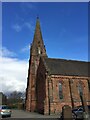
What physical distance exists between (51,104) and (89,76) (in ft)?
37.4

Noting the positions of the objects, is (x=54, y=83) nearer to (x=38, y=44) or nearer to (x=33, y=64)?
(x=33, y=64)

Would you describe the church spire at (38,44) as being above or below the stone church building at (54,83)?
above

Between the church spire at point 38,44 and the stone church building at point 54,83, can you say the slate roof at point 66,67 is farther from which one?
the church spire at point 38,44

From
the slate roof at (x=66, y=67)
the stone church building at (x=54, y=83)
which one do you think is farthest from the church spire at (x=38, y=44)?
the slate roof at (x=66, y=67)

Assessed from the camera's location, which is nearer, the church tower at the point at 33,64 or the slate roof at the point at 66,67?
the slate roof at the point at 66,67

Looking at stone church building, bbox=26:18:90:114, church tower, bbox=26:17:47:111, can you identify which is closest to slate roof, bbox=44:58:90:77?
stone church building, bbox=26:18:90:114

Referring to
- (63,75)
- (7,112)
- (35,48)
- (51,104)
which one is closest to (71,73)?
(63,75)

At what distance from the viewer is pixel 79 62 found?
49.7m

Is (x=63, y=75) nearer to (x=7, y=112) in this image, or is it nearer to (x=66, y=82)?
(x=66, y=82)

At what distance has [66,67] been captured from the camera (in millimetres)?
44719

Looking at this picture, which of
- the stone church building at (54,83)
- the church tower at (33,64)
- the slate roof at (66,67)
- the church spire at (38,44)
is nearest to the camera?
the stone church building at (54,83)

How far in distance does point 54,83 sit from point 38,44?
14667 millimetres

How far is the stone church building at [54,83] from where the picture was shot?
1526 inches

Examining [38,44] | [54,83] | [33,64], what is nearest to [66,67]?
[54,83]
